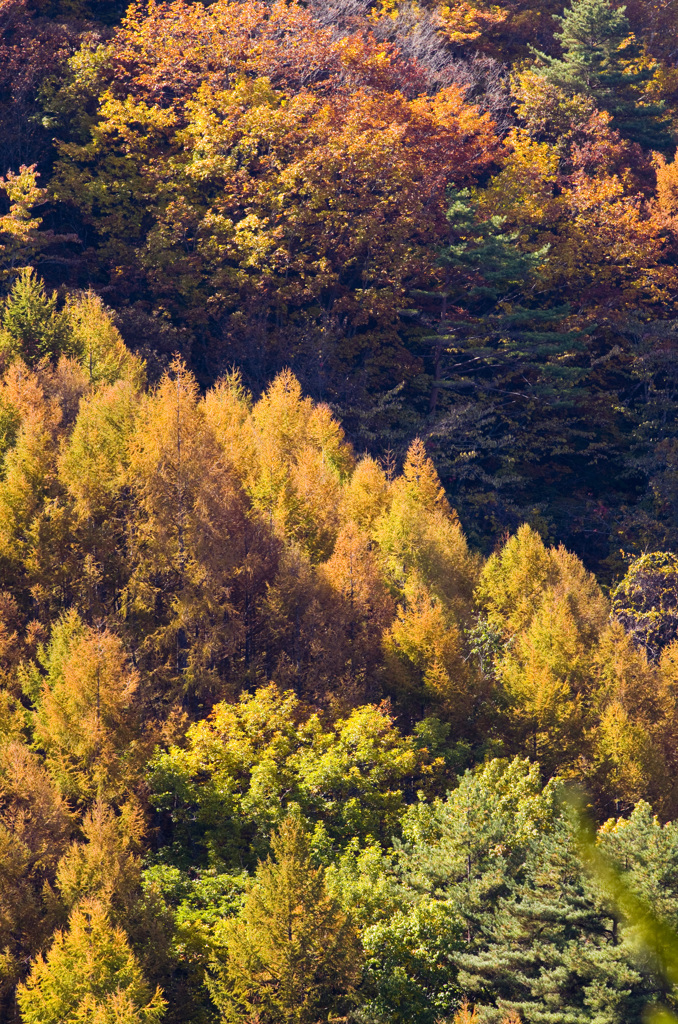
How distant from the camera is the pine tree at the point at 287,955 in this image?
699 inches

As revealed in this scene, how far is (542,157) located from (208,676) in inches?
1244

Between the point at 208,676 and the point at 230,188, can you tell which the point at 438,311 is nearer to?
the point at 230,188

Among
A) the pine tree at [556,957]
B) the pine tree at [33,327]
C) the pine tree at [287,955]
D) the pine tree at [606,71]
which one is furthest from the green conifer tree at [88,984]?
the pine tree at [606,71]

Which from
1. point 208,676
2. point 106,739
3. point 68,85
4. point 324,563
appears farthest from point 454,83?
point 106,739

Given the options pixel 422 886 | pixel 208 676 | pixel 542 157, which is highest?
pixel 542 157

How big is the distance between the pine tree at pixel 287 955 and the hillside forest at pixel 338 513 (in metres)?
0.06

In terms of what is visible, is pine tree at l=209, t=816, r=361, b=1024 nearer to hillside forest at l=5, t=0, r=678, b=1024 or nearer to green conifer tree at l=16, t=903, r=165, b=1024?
hillside forest at l=5, t=0, r=678, b=1024

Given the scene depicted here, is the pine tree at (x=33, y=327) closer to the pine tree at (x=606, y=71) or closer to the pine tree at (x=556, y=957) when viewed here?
the pine tree at (x=556, y=957)

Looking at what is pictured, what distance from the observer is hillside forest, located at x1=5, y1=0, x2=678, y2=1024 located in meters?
19.3

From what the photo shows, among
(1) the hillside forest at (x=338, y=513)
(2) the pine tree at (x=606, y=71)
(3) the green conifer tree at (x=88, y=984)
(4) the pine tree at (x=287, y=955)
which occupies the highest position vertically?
(2) the pine tree at (x=606, y=71)

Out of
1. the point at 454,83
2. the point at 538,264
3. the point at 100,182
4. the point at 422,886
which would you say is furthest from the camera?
the point at 454,83

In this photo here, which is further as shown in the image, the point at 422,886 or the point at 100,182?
the point at 100,182

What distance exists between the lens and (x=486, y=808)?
2177 centimetres

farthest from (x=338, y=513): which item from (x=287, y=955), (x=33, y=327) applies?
Answer: (x=287, y=955)
